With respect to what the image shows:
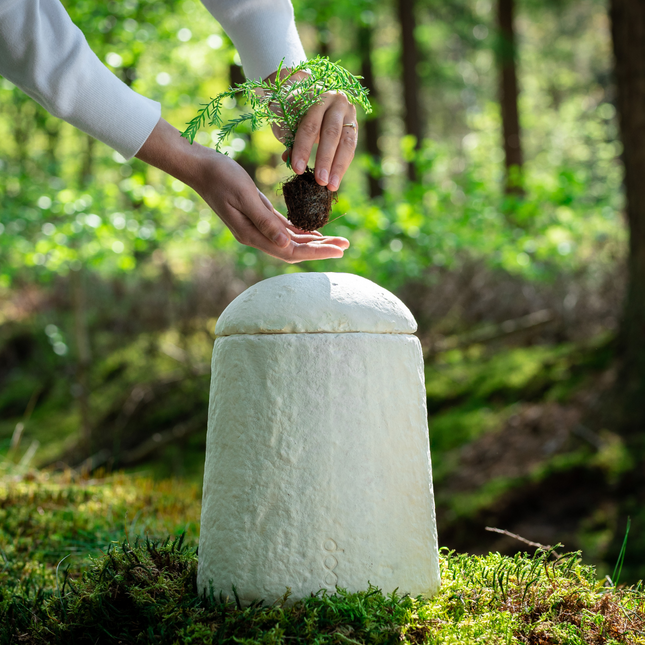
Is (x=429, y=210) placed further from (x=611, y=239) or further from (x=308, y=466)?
(x=308, y=466)

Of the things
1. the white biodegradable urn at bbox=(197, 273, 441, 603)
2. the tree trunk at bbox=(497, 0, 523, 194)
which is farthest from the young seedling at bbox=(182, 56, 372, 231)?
the tree trunk at bbox=(497, 0, 523, 194)

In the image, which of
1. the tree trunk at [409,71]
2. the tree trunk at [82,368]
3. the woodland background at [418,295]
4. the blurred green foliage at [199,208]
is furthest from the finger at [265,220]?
the tree trunk at [409,71]

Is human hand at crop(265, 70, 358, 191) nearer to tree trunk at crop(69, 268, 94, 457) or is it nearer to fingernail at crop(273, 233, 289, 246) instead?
fingernail at crop(273, 233, 289, 246)

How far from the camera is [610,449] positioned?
5.22 meters

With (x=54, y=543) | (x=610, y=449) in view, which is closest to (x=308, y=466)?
(x=54, y=543)

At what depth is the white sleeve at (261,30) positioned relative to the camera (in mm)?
2379

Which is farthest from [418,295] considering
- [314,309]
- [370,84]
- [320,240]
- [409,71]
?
[314,309]

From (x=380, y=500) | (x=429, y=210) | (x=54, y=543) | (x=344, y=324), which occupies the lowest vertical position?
(x=54, y=543)

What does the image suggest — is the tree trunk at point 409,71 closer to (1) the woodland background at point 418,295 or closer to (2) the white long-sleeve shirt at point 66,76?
(1) the woodland background at point 418,295

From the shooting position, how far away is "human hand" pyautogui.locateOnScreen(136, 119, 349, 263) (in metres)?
2.03

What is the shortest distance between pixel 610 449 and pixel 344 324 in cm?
420

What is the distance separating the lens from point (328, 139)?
2.11 m

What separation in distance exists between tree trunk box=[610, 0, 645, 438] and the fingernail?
4.50 metres

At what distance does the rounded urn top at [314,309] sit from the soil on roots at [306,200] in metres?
0.24
